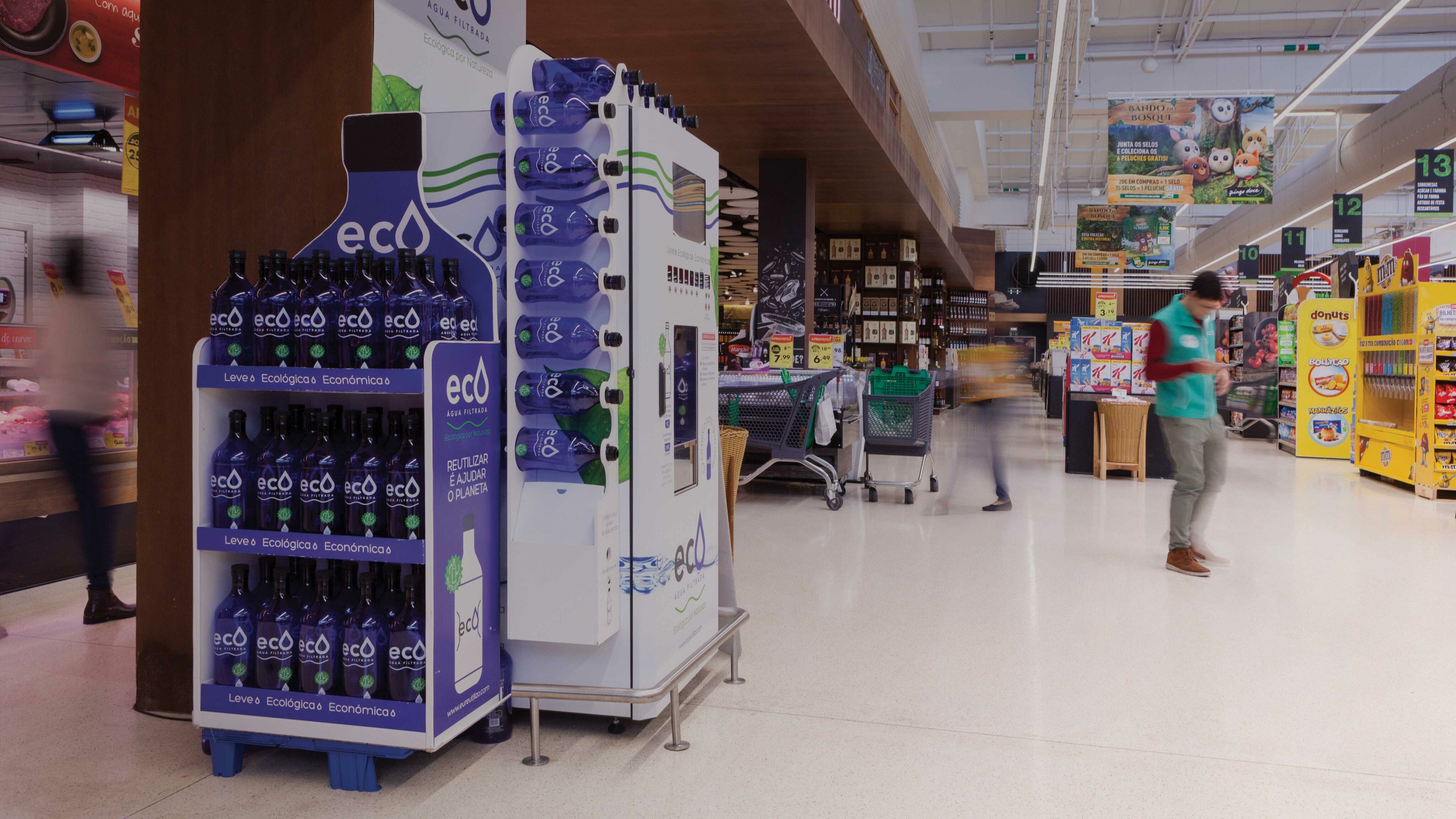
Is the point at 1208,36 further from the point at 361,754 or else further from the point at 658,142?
the point at 361,754

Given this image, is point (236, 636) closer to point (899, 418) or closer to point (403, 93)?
point (403, 93)

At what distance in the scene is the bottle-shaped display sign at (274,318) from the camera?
236cm

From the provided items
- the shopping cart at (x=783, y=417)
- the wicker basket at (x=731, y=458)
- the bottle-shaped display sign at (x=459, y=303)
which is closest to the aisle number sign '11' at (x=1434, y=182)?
the shopping cart at (x=783, y=417)

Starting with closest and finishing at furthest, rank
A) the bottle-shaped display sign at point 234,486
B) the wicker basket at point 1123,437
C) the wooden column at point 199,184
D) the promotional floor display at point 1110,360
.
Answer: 1. the bottle-shaped display sign at point 234,486
2. the wooden column at point 199,184
3. the wicker basket at point 1123,437
4. the promotional floor display at point 1110,360

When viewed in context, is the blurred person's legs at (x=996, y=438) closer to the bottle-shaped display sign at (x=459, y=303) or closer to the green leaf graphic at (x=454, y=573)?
the bottle-shaped display sign at (x=459, y=303)

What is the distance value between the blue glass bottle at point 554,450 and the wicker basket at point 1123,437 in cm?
711

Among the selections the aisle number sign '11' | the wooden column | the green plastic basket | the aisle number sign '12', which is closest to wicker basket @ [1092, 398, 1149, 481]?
the green plastic basket

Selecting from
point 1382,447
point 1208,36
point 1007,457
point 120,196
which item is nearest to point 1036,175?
point 1208,36

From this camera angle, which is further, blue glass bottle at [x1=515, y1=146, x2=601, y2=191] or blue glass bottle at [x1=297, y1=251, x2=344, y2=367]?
blue glass bottle at [x1=515, y1=146, x2=601, y2=191]

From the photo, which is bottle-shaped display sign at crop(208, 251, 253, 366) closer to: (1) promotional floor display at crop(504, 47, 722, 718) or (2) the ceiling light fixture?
(1) promotional floor display at crop(504, 47, 722, 718)

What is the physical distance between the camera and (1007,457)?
10.5 m

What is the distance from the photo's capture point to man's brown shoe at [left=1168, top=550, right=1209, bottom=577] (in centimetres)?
479

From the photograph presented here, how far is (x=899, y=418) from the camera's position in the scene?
7395 millimetres

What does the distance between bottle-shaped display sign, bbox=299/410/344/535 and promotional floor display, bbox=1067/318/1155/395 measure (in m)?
8.34
